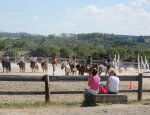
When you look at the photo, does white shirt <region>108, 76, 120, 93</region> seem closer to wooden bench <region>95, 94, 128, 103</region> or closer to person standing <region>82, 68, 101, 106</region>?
wooden bench <region>95, 94, 128, 103</region>

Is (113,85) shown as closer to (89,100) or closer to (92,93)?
(92,93)

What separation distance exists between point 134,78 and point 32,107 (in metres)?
4.87

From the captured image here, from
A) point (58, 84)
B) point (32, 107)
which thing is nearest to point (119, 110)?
point (32, 107)

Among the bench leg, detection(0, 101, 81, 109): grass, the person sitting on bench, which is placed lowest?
detection(0, 101, 81, 109): grass

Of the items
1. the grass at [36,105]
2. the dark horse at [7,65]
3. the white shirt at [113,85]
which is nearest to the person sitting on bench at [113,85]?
the white shirt at [113,85]

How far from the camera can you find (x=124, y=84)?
2870cm

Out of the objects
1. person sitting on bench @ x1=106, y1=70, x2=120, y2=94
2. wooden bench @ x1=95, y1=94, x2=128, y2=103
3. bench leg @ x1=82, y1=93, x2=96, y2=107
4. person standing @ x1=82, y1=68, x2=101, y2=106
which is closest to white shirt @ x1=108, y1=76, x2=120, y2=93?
person sitting on bench @ x1=106, y1=70, x2=120, y2=94

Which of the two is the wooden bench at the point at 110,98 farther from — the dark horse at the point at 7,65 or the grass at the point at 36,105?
the dark horse at the point at 7,65

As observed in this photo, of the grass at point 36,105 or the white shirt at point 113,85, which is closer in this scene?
the grass at point 36,105

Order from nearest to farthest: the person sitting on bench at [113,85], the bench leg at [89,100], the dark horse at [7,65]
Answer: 1. the bench leg at [89,100]
2. the person sitting on bench at [113,85]
3. the dark horse at [7,65]

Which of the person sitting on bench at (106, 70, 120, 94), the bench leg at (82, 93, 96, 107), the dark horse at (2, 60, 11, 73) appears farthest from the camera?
the dark horse at (2, 60, 11, 73)

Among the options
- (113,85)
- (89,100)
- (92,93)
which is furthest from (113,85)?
(89,100)

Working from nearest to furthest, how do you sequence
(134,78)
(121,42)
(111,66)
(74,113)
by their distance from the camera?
(74,113) < (134,78) < (111,66) < (121,42)

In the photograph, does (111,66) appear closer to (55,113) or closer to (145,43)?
(55,113)
